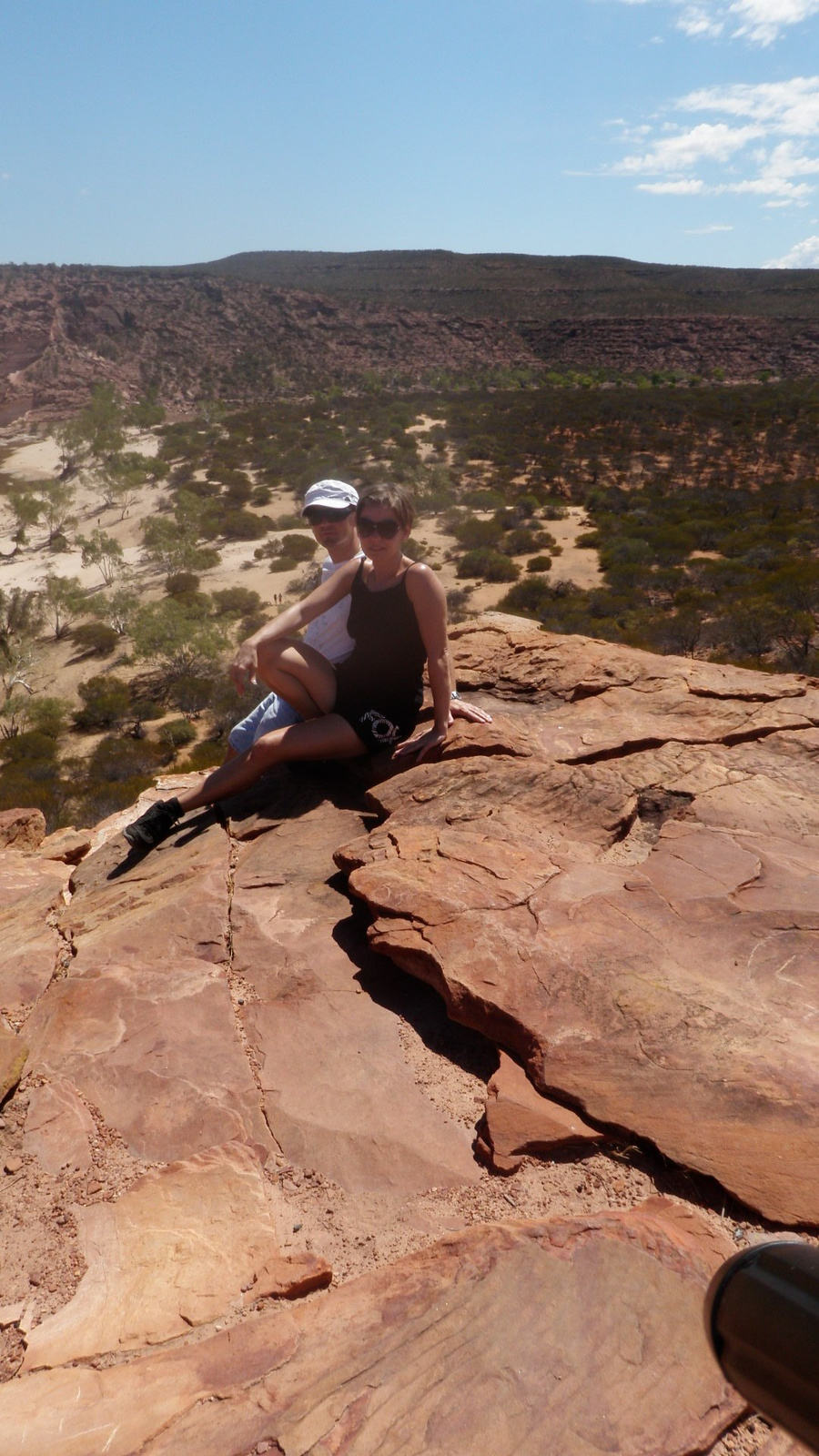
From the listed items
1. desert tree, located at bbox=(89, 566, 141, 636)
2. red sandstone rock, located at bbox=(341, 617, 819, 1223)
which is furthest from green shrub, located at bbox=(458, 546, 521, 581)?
red sandstone rock, located at bbox=(341, 617, 819, 1223)

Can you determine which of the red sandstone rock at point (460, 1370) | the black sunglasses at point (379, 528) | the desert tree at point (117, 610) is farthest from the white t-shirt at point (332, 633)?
the desert tree at point (117, 610)

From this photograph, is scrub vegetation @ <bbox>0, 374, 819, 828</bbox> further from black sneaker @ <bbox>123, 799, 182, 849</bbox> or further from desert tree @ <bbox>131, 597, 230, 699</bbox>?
black sneaker @ <bbox>123, 799, 182, 849</bbox>

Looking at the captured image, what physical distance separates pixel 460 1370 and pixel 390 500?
2957 millimetres

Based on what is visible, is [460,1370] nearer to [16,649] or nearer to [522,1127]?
[522,1127]

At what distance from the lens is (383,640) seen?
13.1 feet

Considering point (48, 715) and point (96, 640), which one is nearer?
point (48, 715)

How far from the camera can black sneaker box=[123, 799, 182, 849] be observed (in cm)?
413

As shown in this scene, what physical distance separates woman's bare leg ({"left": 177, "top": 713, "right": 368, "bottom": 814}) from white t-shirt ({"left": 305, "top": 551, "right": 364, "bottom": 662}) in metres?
0.34

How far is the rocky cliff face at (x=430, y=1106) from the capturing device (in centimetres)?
175

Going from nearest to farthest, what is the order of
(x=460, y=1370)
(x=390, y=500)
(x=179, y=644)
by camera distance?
(x=460, y=1370) < (x=390, y=500) < (x=179, y=644)

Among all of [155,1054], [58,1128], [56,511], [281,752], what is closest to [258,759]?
[281,752]

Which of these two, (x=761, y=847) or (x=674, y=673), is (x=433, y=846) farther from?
(x=674, y=673)

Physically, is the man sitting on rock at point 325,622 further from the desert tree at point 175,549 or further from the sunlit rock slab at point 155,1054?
the desert tree at point 175,549

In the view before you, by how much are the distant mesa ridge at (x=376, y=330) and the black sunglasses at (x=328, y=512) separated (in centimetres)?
4968
